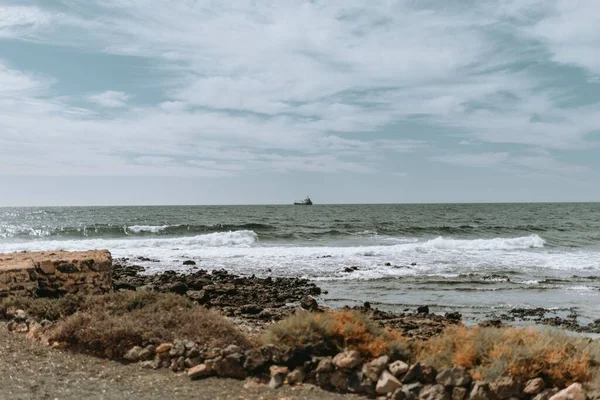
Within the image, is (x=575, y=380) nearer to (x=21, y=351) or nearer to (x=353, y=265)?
(x=21, y=351)

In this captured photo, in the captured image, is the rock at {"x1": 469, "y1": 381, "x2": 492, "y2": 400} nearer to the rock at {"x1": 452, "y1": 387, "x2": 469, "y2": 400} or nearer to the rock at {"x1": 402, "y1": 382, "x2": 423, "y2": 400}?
the rock at {"x1": 452, "y1": 387, "x2": 469, "y2": 400}

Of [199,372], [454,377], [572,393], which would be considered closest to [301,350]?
[199,372]

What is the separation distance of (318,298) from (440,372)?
11329mm

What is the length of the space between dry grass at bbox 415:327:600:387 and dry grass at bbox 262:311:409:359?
A: 0.44 metres

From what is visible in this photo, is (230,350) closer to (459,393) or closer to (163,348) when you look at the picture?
(163,348)

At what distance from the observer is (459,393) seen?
6.23 metres

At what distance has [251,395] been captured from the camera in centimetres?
673

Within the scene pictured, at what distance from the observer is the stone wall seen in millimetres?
11703

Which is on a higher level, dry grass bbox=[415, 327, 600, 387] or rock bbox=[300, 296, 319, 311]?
dry grass bbox=[415, 327, 600, 387]

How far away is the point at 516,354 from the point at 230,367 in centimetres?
369

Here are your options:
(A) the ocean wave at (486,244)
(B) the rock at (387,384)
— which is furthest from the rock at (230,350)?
(A) the ocean wave at (486,244)

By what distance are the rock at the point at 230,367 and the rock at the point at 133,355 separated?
55.9 inches

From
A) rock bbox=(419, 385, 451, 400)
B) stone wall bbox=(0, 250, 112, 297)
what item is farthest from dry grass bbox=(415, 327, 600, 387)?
stone wall bbox=(0, 250, 112, 297)

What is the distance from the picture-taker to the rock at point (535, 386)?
6.12 meters
